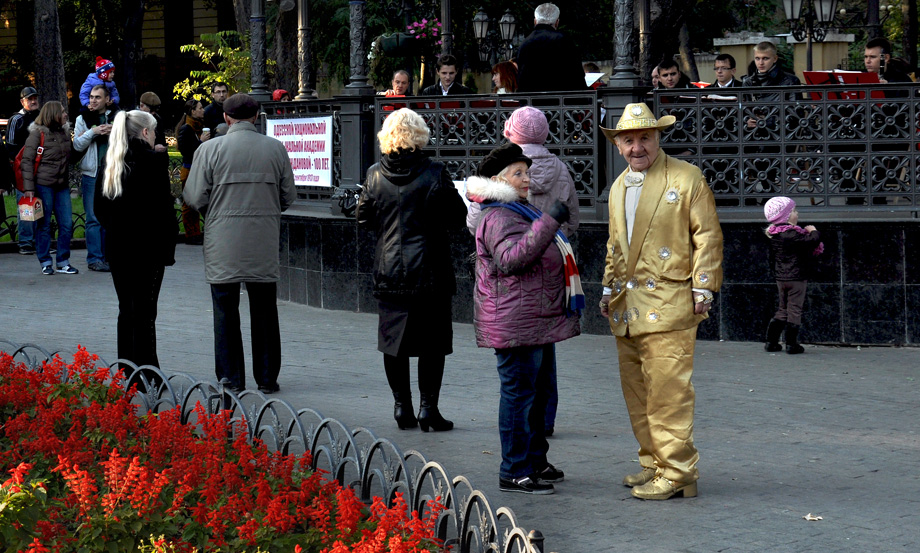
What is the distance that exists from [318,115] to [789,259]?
17.5ft

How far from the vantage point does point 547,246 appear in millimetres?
5949

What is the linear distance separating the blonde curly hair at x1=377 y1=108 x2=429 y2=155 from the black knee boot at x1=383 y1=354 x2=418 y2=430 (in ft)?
4.03

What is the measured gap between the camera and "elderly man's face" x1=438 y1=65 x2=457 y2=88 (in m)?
14.1

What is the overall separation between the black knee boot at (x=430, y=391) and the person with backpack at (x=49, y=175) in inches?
364

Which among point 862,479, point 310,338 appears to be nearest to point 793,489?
point 862,479

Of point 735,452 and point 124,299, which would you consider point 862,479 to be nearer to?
point 735,452

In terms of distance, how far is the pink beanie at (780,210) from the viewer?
33.1ft

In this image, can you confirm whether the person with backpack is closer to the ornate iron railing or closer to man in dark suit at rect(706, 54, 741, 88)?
the ornate iron railing

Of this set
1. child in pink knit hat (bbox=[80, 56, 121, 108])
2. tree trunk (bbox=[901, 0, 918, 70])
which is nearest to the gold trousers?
child in pink knit hat (bbox=[80, 56, 121, 108])

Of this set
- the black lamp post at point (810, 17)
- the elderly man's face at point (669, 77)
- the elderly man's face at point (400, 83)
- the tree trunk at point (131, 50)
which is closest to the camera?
the elderly man's face at point (669, 77)

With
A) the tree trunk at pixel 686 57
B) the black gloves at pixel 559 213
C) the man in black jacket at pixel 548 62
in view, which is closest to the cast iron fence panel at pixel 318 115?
the man in black jacket at pixel 548 62

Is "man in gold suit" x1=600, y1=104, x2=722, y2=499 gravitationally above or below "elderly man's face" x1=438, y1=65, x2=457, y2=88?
below

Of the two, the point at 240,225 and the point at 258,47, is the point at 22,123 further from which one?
the point at 240,225

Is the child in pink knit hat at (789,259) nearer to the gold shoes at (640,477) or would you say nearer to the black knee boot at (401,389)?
the black knee boot at (401,389)
